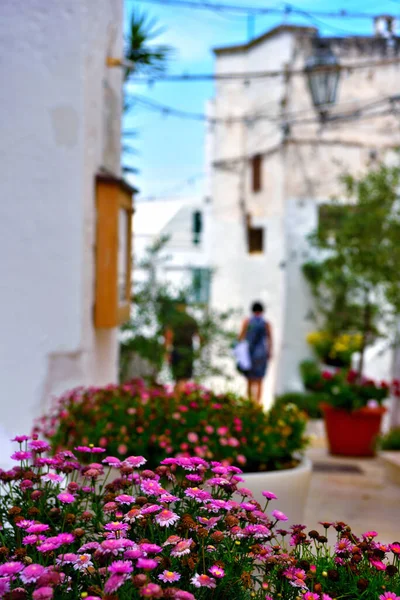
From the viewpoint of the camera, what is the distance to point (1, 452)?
5758mm

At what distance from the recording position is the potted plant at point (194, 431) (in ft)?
14.9

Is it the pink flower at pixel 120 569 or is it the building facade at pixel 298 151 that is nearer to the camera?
the pink flower at pixel 120 569

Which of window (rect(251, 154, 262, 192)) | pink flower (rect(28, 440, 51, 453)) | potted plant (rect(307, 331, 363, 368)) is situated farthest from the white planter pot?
window (rect(251, 154, 262, 192))

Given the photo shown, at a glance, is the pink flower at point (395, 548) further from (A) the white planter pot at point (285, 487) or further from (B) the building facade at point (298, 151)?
(B) the building facade at point (298, 151)

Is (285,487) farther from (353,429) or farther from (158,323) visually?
(158,323)

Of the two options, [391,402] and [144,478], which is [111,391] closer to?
[144,478]

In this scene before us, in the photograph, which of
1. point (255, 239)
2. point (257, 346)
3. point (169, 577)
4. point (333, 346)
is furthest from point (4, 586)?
point (255, 239)

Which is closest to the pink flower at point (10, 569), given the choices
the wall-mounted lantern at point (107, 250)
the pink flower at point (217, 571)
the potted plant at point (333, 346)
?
the pink flower at point (217, 571)

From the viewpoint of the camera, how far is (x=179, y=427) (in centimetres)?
466

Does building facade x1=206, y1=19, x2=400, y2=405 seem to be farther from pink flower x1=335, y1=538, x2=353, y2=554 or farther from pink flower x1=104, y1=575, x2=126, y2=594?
pink flower x1=104, y1=575, x2=126, y2=594

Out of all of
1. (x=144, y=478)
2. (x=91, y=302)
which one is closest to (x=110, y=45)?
(x=91, y=302)

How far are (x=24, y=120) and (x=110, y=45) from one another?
1546 mm

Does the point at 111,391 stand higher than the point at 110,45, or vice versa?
the point at 110,45

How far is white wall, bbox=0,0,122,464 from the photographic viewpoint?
18.6ft
